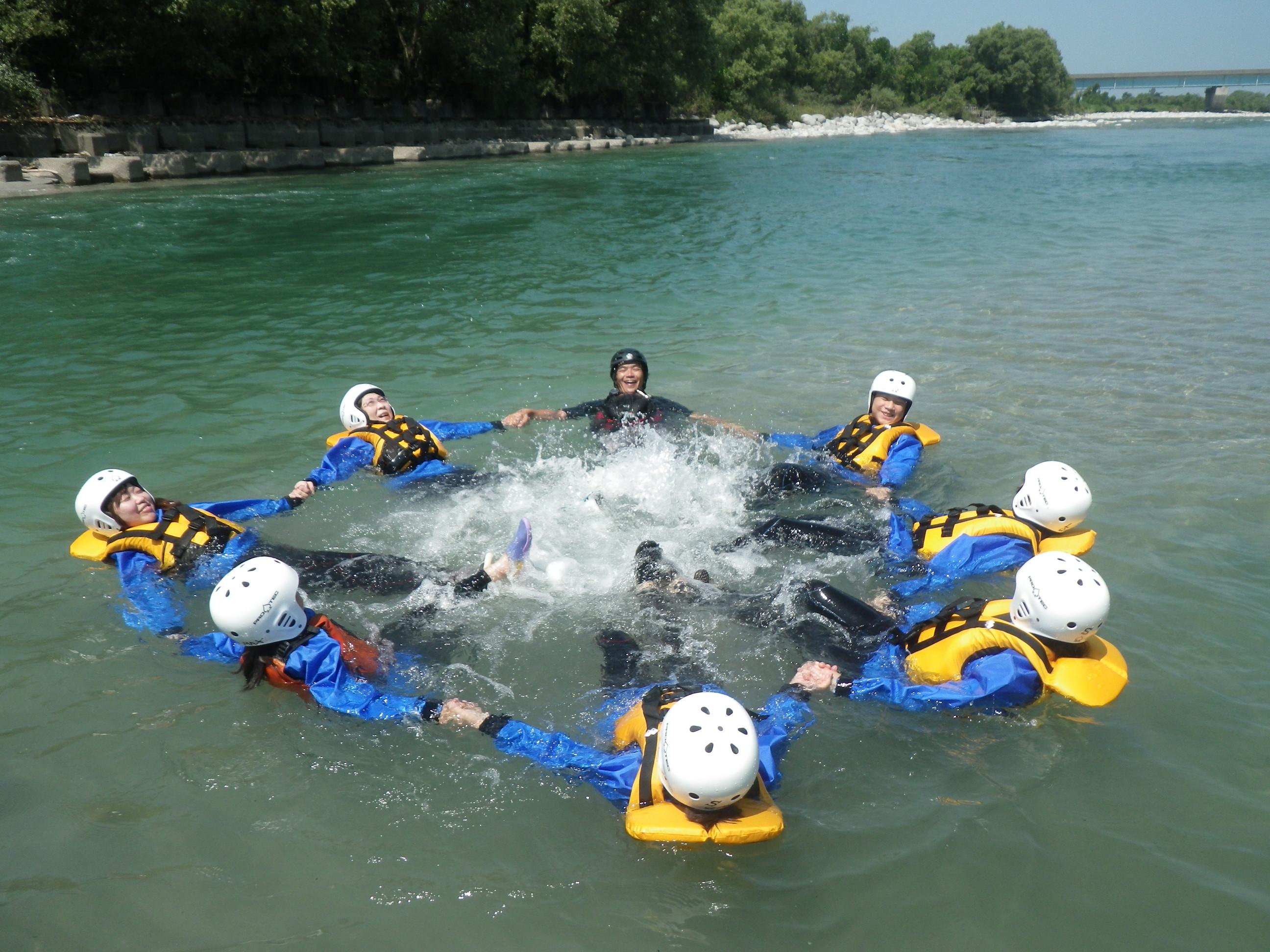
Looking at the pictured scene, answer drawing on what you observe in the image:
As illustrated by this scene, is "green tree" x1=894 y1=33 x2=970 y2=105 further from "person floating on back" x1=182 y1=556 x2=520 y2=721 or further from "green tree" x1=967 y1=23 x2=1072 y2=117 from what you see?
"person floating on back" x1=182 y1=556 x2=520 y2=721

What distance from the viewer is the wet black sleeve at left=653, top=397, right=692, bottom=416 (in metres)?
9.20

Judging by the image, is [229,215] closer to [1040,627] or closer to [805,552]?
[805,552]

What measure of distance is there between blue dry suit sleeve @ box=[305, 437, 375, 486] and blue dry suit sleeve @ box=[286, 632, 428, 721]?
10.3ft

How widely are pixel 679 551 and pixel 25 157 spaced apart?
31122 mm

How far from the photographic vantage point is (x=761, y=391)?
1079 centimetres

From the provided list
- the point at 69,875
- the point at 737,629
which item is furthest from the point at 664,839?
the point at 69,875

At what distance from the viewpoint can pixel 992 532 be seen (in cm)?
643

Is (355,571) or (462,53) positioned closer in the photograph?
(355,571)

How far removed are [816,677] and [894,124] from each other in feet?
292

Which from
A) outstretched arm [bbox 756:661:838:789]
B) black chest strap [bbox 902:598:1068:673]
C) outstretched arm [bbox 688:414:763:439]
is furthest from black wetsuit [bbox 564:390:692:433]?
black chest strap [bbox 902:598:1068:673]

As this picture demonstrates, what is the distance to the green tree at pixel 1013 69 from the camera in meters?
107

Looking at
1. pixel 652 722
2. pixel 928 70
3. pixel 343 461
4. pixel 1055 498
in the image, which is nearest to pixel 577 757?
pixel 652 722

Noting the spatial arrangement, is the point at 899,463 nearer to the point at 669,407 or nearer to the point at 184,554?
the point at 669,407

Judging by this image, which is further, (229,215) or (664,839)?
(229,215)
